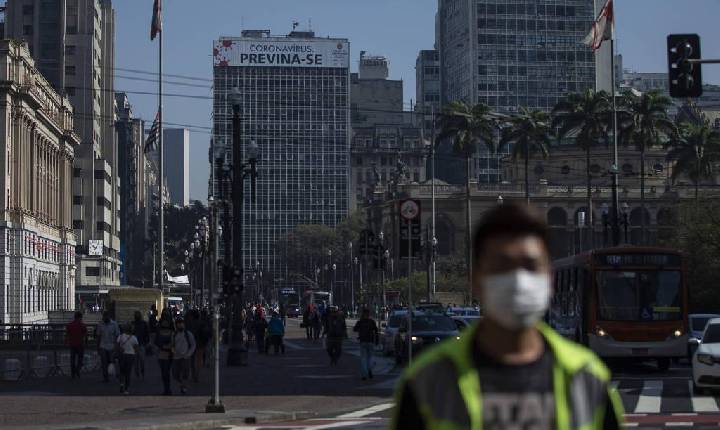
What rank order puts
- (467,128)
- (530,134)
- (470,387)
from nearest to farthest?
(470,387), (467,128), (530,134)

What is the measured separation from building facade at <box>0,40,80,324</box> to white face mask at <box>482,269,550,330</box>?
83.2 m

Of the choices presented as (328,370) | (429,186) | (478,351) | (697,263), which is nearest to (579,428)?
(478,351)

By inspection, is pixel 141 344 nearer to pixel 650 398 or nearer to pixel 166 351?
pixel 166 351

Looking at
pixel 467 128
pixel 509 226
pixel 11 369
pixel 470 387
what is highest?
pixel 467 128

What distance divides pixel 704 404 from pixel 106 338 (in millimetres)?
15952

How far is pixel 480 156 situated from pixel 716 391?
17056 cm

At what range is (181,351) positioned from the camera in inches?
1195

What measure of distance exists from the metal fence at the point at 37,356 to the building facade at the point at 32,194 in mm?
39602

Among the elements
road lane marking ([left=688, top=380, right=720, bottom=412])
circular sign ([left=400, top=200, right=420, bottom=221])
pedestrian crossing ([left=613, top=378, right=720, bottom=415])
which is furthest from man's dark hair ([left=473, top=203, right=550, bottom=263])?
circular sign ([left=400, top=200, right=420, bottom=221])

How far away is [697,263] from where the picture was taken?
6369 cm

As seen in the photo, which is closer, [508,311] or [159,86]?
[508,311]

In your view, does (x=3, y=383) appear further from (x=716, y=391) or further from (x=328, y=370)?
(x=716, y=391)

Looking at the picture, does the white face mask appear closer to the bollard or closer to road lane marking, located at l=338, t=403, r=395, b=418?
road lane marking, located at l=338, t=403, r=395, b=418

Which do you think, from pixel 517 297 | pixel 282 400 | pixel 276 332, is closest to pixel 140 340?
pixel 282 400
